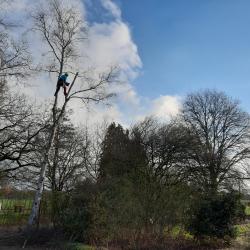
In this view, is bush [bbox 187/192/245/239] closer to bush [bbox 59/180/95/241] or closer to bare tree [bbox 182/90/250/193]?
bush [bbox 59/180/95/241]

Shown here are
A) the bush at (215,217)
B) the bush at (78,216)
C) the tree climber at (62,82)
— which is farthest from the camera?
the tree climber at (62,82)

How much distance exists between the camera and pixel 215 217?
1505cm

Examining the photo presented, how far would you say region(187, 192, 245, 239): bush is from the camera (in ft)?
48.7

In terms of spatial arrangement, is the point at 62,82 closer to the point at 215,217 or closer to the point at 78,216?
the point at 78,216

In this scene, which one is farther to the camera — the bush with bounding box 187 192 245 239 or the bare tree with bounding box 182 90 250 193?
the bare tree with bounding box 182 90 250 193

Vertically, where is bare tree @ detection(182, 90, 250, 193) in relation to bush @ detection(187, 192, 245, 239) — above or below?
above

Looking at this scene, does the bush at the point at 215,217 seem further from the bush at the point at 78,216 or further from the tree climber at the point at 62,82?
the tree climber at the point at 62,82

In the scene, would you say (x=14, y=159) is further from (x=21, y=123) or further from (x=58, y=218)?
(x=58, y=218)

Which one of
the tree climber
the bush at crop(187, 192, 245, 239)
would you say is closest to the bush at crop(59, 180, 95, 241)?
the bush at crop(187, 192, 245, 239)

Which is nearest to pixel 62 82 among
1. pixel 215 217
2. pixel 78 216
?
pixel 78 216

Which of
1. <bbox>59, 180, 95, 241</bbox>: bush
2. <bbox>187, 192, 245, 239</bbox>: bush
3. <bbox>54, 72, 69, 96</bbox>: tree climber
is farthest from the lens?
<bbox>54, 72, 69, 96</bbox>: tree climber

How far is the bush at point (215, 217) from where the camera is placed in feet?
48.7

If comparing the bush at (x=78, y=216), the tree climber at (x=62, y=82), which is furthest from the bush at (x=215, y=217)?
the tree climber at (x=62, y=82)

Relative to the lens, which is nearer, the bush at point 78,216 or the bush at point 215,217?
the bush at point 78,216
